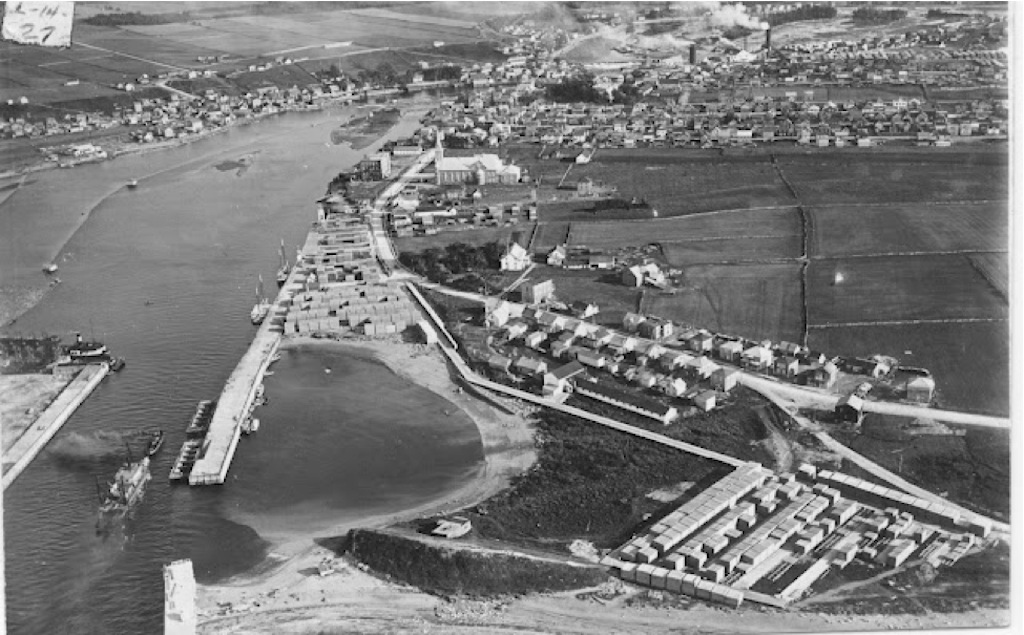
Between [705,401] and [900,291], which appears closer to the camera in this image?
[705,401]

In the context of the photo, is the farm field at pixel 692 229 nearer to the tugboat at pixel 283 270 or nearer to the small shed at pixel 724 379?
the tugboat at pixel 283 270

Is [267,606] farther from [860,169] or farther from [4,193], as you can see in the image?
[860,169]

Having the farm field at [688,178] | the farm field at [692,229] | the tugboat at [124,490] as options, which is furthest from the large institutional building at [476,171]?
the tugboat at [124,490]

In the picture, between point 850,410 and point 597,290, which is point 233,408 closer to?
point 597,290

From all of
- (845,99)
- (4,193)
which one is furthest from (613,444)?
(845,99)

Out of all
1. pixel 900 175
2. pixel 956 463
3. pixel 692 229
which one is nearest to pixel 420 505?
pixel 956 463

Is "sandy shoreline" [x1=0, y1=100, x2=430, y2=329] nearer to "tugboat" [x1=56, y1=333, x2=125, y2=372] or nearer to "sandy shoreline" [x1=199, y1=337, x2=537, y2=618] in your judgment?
"tugboat" [x1=56, y1=333, x2=125, y2=372]

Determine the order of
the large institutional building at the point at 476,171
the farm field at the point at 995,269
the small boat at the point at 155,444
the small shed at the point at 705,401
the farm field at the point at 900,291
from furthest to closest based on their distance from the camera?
the large institutional building at the point at 476,171
the farm field at the point at 995,269
the farm field at the point at 900,291
the small shed at the point at 705,401
the small boat at the point at 155,444
